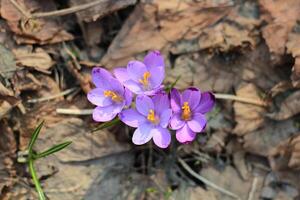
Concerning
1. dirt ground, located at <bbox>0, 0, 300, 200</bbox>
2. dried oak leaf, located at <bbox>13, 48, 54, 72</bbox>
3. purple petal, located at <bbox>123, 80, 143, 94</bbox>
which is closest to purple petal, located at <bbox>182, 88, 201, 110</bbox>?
purple petal, located at <bbox>123, 80, 143, 94</bbox>

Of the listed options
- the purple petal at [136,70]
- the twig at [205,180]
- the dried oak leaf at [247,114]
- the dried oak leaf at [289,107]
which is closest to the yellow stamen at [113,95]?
the purple petal at [136,70]

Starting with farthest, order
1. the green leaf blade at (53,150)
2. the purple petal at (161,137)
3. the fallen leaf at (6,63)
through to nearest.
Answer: the fallen leaf at (6,63), the green leaf blade at (53,150), the purple petal at (161,137)

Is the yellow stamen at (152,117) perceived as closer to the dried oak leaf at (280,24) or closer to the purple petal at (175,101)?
the purple petal at (175,101)

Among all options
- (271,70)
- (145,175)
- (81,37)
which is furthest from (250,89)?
(81,37)

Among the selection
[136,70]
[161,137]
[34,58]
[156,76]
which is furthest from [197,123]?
[34,58]

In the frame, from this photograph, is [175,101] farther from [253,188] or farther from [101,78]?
[253,188]

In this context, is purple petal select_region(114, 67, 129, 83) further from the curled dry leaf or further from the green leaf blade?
the curled dry leaf
